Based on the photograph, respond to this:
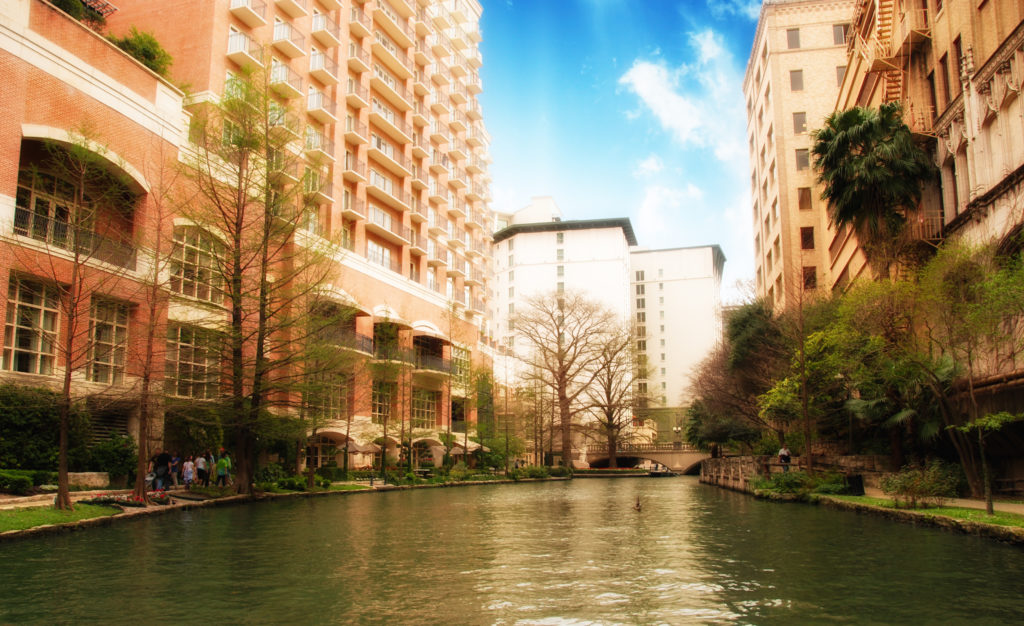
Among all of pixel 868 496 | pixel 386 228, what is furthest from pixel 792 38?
pixel 868 496

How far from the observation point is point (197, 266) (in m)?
27.5

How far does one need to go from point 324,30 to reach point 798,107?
33845 millimetres

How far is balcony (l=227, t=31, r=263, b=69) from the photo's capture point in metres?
39.0

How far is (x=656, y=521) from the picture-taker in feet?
69.5

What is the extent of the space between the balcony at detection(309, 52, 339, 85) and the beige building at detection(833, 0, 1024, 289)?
97.4ft

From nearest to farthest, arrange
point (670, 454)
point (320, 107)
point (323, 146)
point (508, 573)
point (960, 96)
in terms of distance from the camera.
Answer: point (508, 573) < point (960, 96) < point (323, 146) < point (320, 107) < point (670, 454)

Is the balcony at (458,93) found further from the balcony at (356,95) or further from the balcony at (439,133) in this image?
the balcony at (356,95)

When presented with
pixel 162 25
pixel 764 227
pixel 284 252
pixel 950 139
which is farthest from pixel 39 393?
pixel 764 227

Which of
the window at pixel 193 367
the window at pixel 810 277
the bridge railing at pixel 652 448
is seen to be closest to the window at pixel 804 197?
the window at pixel 810 277

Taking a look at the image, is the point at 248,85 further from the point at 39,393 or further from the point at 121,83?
the point at 39,393

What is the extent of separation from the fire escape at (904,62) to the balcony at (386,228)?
3047cm

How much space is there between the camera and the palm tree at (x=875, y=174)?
31047mm

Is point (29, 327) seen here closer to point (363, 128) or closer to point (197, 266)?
point (197, 266)

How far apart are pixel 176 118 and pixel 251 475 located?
15.7 m
